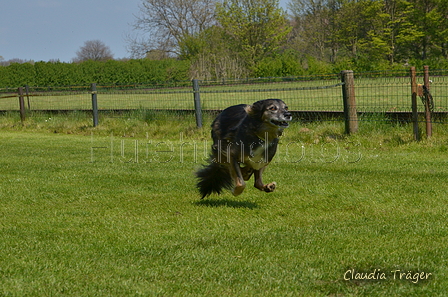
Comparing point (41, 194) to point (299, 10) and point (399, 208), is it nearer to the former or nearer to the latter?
point (399, 208)

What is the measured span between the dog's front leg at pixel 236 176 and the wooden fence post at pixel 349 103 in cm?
597

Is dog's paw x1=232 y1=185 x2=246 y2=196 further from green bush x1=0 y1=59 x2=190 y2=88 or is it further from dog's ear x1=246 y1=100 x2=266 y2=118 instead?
green bush x1=0 y1=59 x2=190 y2=88

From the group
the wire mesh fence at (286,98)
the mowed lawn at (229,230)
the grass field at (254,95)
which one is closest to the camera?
the mowed lawn at (229,230)

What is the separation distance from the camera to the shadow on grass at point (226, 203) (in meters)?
6.39

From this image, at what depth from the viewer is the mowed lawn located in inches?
149

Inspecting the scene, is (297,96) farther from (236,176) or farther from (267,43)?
(267,43)

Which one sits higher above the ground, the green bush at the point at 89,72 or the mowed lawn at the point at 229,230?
the green bush at the point at 89,72

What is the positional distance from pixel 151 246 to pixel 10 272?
46.3 inches

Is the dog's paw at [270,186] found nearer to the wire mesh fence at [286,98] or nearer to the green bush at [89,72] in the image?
the wire mesh fence at [286,98]

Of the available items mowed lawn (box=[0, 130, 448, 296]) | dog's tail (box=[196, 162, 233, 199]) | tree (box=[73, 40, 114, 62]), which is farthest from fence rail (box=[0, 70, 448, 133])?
tree (box=[73, 40, 114, 62])

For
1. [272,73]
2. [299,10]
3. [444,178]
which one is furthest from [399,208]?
[299,10]

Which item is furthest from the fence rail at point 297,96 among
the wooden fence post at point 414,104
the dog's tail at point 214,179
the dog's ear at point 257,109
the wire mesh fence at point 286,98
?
the dog's ear at point 257,109

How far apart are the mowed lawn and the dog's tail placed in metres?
0.19

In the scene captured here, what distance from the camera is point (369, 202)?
6227 millimetres
